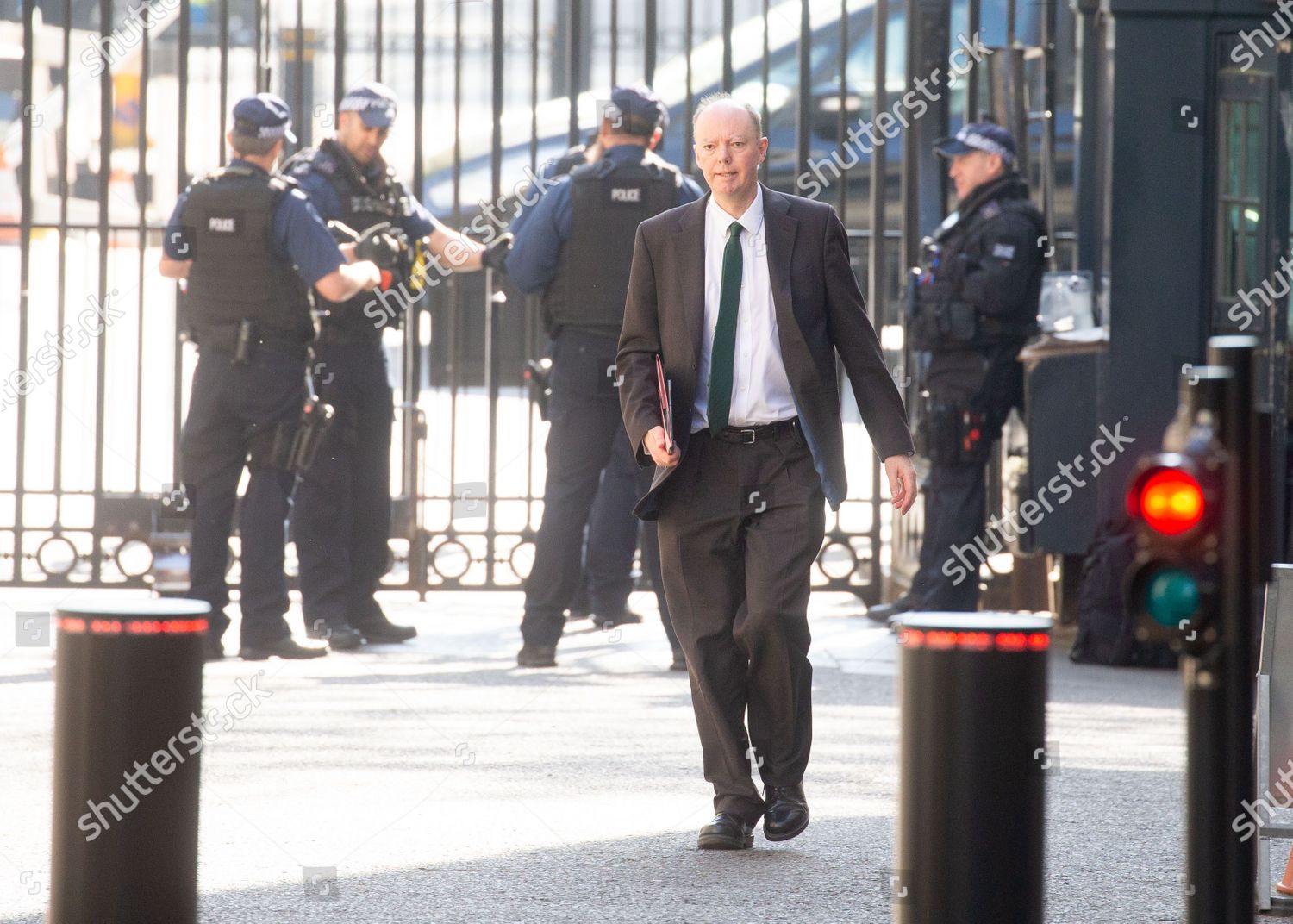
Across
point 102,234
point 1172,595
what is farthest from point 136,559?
point 1172,595

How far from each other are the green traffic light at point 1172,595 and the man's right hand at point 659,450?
A: 197cm

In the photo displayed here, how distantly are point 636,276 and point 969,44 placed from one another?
4556 mm

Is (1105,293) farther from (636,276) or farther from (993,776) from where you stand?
(993,776)

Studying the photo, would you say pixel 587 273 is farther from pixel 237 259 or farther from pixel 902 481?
pixel 902 481

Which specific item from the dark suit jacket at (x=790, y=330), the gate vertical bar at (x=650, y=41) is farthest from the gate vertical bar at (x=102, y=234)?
the dark suit jacket at (x=790, y=330)

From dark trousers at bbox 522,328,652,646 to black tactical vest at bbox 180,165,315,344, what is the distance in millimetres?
1048

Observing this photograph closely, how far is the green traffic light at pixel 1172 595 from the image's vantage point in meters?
2.79

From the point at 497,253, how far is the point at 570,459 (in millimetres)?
922

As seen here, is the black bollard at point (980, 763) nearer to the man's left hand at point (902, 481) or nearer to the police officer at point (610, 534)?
the man's left hand at point (902, 481)

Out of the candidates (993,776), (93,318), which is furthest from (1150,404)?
(93,318)

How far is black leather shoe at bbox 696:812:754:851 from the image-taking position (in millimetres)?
4668

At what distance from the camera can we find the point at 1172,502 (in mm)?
2787

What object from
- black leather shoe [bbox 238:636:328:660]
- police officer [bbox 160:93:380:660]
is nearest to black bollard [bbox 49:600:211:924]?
police officer [bbox 160:93:380:660]

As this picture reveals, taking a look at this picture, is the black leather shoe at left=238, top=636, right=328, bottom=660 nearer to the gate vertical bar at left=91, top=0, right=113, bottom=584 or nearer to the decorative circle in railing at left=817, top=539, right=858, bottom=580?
the gate vertical bar at left=91, top=0, right=113, bottom=584
